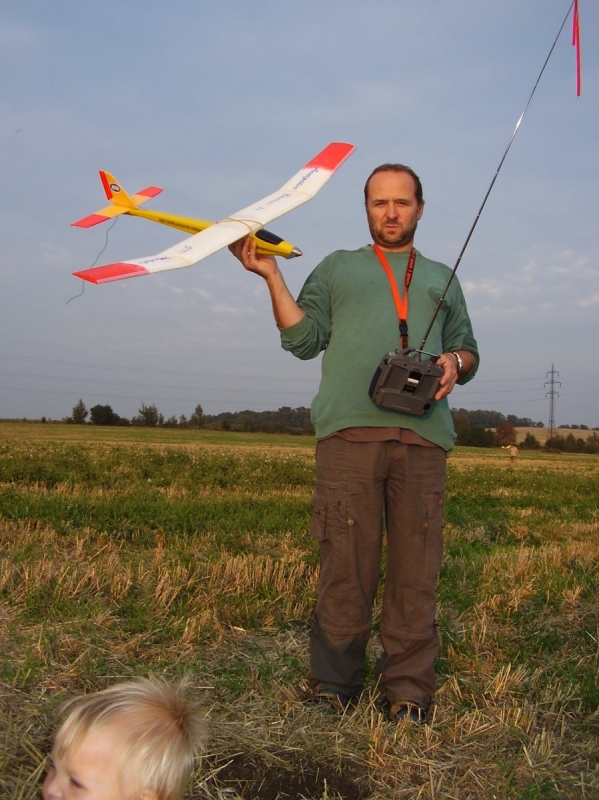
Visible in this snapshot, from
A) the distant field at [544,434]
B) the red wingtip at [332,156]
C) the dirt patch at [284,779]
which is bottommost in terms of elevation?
the dirt patch at [284,779]

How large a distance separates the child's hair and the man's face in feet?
7.47

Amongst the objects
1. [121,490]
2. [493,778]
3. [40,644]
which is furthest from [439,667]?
[121,490]

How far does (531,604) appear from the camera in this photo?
4.85 metres

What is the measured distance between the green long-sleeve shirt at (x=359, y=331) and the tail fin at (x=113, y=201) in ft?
4.52

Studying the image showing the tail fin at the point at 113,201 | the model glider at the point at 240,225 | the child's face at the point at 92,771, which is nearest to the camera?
the child's face at the point at 92,771

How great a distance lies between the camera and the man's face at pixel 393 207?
3371 millimetres

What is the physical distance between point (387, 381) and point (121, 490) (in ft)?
22.7

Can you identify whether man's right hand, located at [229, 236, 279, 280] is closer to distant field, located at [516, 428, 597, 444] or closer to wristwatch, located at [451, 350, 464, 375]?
wristwatch, located at [451, 350, 464, 375]

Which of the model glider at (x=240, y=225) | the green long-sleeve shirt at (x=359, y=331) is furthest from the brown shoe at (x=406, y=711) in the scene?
the model glider at (x=240, y=225)

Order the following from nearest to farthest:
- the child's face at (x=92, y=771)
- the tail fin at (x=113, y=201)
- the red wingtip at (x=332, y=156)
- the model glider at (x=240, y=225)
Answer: the child's face at (x=92, y=771) → the model glider at (x=240, y=225) → the red wingtip at (x=332, y=156) → the tail fin at (x=113, y=201)

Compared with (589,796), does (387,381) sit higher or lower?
higher

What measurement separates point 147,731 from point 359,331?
6.49 feet

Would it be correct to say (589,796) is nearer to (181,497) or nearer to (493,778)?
(493,778)

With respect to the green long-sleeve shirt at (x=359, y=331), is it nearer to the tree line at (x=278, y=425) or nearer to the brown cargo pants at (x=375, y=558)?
the brown cargo pants at (x=375, y=558)
